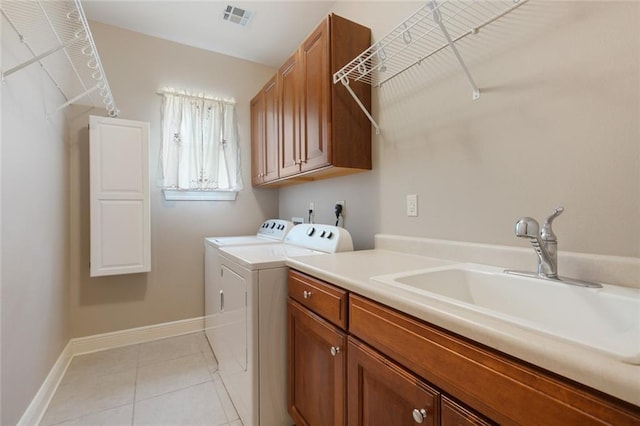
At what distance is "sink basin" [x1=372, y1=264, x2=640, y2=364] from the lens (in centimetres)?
54

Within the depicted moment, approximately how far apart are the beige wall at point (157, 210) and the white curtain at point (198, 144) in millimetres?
106

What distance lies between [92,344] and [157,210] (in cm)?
122

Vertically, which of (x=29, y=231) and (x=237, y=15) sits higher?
(x=237, y=15)

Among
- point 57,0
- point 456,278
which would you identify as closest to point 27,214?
point 57,0

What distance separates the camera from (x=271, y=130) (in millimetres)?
2488

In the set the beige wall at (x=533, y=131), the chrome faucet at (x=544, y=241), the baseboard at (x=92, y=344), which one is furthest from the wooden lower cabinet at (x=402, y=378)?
the baseboard at (x=92, y=344)

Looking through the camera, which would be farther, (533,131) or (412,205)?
(412,205)

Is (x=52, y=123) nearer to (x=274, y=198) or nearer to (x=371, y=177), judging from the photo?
(x=274, y=198)

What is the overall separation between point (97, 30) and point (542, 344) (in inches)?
136

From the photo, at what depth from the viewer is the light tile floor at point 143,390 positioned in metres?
1.61

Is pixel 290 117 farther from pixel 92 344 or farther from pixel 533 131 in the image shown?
pixel 92 344

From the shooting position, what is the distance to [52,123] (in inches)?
75.5

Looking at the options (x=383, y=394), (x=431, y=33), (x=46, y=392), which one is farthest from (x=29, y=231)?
(x=431, y=33)

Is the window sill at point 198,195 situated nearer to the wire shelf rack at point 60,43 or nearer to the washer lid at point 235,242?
the washer lid at point 235,242
